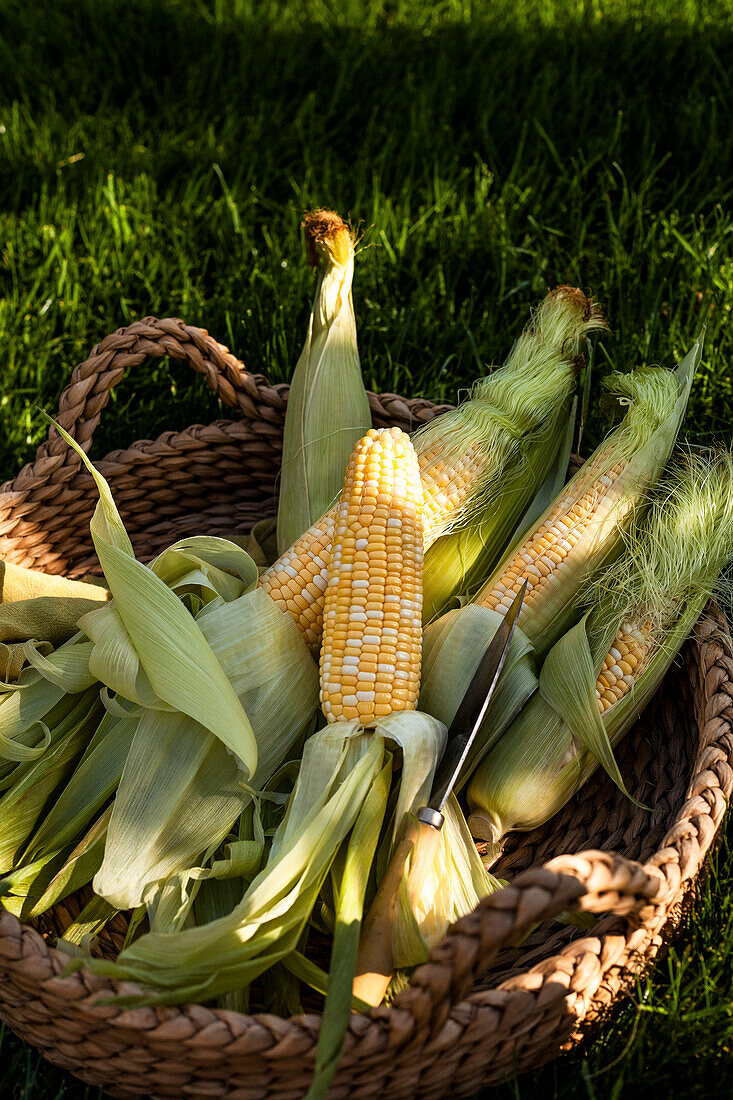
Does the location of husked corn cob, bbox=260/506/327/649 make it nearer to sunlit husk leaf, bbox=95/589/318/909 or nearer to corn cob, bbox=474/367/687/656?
sunlit husk leaf, bbox=95/589/318/909

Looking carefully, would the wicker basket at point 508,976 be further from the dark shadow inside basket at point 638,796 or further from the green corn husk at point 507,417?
the green corn husk at point 507,417

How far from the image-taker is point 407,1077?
139 centimetres

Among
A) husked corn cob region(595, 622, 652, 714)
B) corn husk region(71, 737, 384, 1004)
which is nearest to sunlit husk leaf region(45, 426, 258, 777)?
corn husk region(71, 737, 384, 1004)

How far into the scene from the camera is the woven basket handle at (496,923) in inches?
47.9

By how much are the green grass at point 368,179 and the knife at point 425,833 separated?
1135 mm

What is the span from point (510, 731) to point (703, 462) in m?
0.74

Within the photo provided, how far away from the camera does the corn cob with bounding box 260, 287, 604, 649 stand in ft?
6.40

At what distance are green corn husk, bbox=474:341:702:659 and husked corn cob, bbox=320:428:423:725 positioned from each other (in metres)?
0.24

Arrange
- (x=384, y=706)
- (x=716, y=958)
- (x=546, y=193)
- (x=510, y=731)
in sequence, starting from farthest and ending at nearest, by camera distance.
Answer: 1. (x=546, y=193)
2. (x=510, y=731)
3. (x=384, y=706)
4. (x=716, y=958)

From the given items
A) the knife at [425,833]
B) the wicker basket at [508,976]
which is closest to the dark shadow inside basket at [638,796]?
the wicker basket at [508,976]

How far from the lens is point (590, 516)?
204 centimetres

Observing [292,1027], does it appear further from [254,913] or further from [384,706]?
[384,706]

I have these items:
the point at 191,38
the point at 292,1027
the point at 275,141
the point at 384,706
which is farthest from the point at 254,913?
the point at 191,38

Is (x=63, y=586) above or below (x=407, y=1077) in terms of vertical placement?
above
